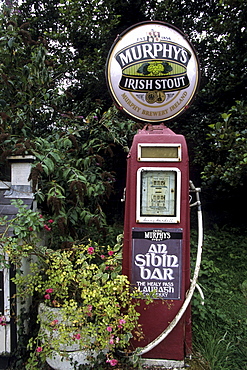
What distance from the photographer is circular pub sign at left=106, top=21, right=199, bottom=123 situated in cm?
289

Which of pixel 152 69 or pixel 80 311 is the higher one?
pixel 152 69

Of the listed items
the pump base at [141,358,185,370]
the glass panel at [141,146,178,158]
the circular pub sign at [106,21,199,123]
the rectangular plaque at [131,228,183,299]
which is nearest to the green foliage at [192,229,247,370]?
the pump base at [141,358,185,370]

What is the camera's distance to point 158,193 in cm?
282

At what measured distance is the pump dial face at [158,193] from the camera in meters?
2.82

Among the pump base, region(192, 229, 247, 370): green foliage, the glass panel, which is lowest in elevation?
the pump base

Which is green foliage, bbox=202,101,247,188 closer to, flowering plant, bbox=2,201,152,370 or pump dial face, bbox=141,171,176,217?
pump dial face, bbox=141,171,176,217

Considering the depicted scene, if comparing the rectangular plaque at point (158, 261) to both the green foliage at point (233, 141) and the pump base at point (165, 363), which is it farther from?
the green foliage at point (233, 141)

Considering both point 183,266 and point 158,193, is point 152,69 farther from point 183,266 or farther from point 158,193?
point 183,266

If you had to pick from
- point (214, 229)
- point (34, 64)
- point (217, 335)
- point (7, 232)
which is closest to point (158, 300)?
point (217, 335)

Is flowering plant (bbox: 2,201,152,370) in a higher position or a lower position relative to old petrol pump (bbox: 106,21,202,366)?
lower

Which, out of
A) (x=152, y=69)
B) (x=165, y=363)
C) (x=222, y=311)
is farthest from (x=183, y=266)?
(x=152, y=69)

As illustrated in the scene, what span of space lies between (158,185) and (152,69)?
104 centimetres

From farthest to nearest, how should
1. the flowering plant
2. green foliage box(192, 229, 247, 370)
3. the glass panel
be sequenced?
green foliage box(192, 229, 247, 370), the glass panel, the flowering plant

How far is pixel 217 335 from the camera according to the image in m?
3.25
